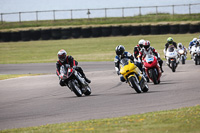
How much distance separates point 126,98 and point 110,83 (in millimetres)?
4834

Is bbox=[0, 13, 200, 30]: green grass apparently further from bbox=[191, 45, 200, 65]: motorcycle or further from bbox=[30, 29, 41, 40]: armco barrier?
bbox=[191, 45, 200, 65]: motorcycle

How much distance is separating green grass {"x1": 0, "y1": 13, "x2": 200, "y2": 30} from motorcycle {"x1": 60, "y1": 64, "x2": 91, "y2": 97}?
3548cm

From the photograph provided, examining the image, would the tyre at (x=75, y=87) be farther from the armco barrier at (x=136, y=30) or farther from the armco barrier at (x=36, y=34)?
the armco barrier at (x=36, y=34)

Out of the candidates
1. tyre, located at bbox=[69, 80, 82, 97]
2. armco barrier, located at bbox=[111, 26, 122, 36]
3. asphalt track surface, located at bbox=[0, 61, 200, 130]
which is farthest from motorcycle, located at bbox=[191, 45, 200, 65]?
armco barrier, located at bbox=[111, 26, 122, 36]

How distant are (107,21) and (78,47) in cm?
820

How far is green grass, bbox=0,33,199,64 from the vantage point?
38312mm

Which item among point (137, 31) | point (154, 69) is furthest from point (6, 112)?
point (137, 31)

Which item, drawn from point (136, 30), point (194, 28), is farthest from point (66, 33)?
point (194, 28)

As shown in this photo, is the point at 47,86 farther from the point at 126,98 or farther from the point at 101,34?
the point at 101,34

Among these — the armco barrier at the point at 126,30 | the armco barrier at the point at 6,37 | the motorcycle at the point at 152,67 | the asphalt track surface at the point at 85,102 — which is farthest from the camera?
the armco barrier at the point at 6,37

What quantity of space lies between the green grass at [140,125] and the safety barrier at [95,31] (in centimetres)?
3321

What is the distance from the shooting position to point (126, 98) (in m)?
12.0

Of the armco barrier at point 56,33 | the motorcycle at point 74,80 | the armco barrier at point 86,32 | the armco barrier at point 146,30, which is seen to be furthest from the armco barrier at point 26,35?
the motorcycle at point 74,80

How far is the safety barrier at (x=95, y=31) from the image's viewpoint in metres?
41.4
